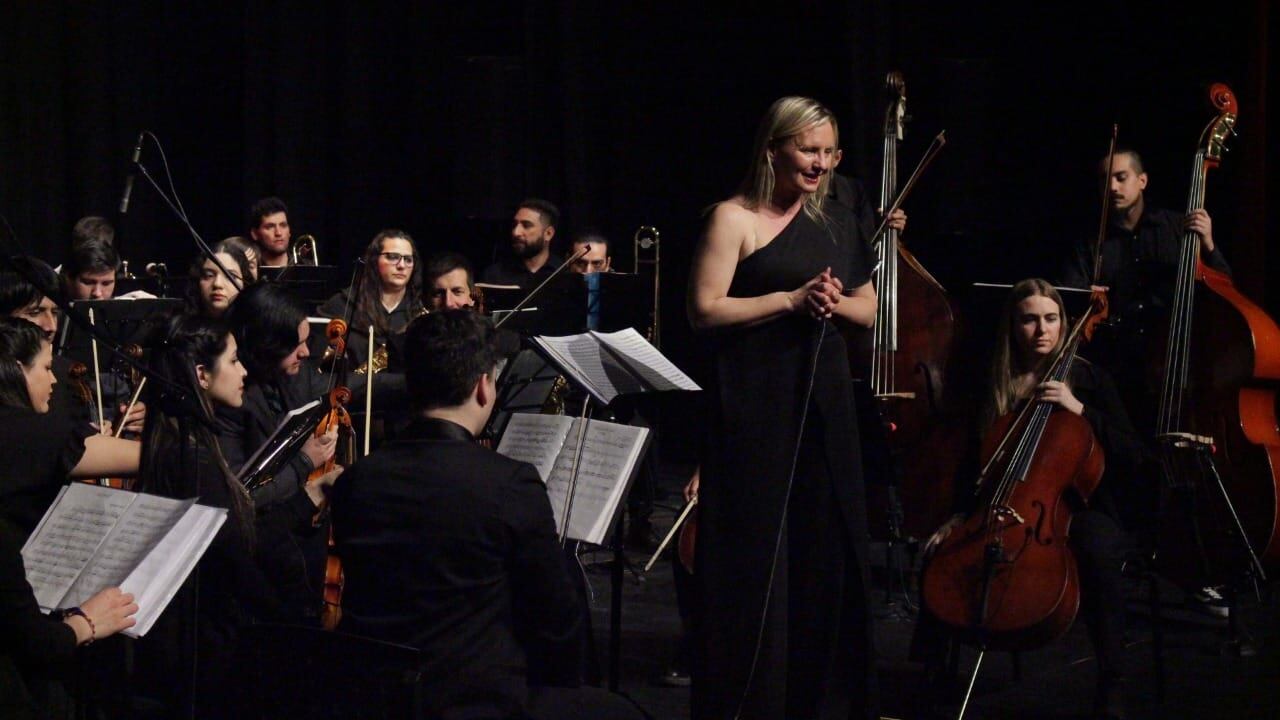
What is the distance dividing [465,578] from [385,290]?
11.7 ft

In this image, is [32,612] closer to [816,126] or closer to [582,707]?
[582,707]

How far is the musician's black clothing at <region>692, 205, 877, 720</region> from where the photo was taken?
2.84 metres

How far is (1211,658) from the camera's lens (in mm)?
4207

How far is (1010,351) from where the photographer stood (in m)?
3.90

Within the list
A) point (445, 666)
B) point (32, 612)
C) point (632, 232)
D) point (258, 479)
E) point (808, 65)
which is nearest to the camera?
point (445, 666)

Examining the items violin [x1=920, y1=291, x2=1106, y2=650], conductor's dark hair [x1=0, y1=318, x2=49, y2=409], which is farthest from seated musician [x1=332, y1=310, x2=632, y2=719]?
violin [x1=920, y1=291, x2=1106, y2=650]

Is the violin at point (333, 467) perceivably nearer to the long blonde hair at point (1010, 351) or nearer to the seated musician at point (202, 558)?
the seated musician at point (202, 558)

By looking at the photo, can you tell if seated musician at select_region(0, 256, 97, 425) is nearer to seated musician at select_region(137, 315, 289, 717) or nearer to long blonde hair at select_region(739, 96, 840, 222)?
seated musician at select_region(137, 315, 289, 717)

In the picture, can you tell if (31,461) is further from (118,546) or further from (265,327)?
(265,327)

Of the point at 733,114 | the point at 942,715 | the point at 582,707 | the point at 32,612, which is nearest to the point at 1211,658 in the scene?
the point at 942,715

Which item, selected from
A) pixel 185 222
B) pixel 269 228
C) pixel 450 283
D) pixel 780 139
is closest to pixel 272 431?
pixel 185 222

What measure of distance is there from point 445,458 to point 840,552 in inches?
41.4

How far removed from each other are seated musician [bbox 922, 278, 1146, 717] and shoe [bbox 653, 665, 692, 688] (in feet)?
2.70

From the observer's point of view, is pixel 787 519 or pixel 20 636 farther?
pixel 787 519
